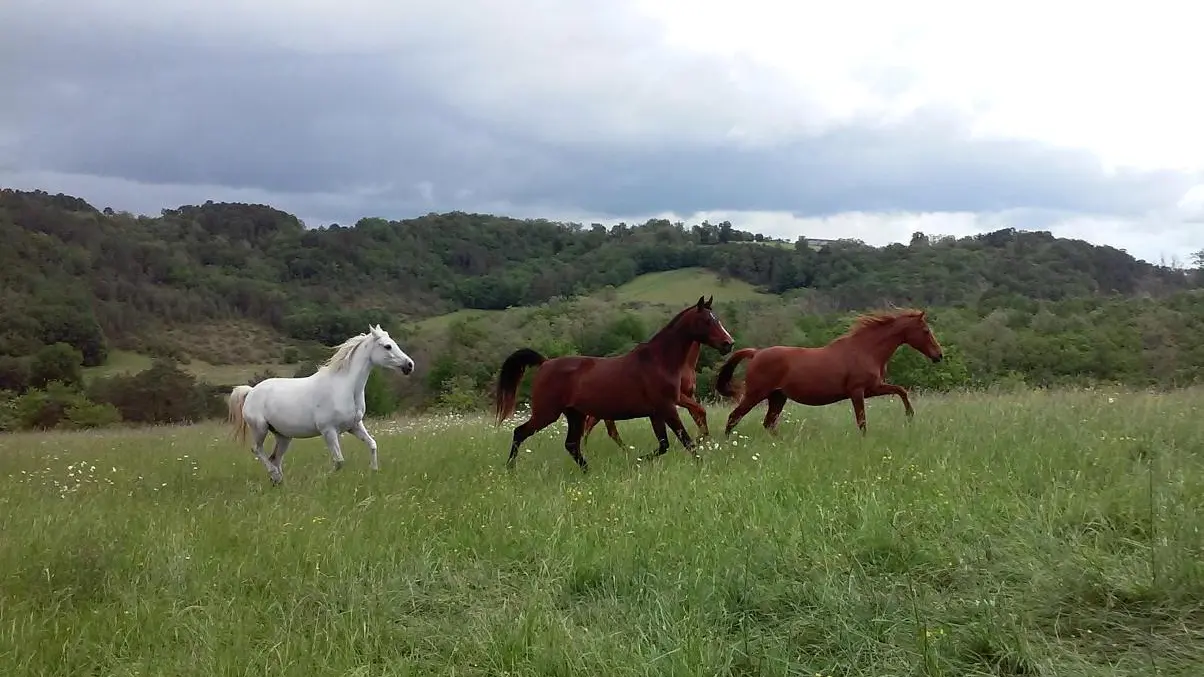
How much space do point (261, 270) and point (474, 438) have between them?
8522 centimetres

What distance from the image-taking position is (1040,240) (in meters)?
73.2

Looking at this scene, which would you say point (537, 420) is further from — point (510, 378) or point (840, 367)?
point (840, 367)

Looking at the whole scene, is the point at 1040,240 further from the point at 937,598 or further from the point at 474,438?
the point at 937,598

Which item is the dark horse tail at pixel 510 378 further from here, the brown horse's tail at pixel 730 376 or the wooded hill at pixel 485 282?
the wooded hill at pixel 485 282

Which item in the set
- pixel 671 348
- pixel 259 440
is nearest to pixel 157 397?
pixel 259 440

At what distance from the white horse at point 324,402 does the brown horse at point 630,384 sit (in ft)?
6.54

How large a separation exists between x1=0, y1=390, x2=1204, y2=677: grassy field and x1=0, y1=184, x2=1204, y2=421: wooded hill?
1081 inches

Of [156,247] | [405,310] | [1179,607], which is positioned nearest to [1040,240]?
[405,310]

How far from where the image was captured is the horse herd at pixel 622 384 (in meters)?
9.31

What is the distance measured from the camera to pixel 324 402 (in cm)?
996

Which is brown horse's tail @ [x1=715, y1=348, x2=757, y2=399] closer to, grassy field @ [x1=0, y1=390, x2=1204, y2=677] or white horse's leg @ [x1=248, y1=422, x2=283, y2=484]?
grassy field @ [x1=0, y1=390, x2=1204, y2=677]

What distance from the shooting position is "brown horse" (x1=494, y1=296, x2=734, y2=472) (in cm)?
921

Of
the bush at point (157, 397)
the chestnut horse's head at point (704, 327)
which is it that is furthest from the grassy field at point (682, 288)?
the chestnut horse's head at point (704, 327)

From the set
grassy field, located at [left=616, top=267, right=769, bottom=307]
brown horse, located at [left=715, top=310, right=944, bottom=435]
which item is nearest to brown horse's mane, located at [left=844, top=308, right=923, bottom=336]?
brown horse, located at [left=715, top=310, right=944, bottom=435]
